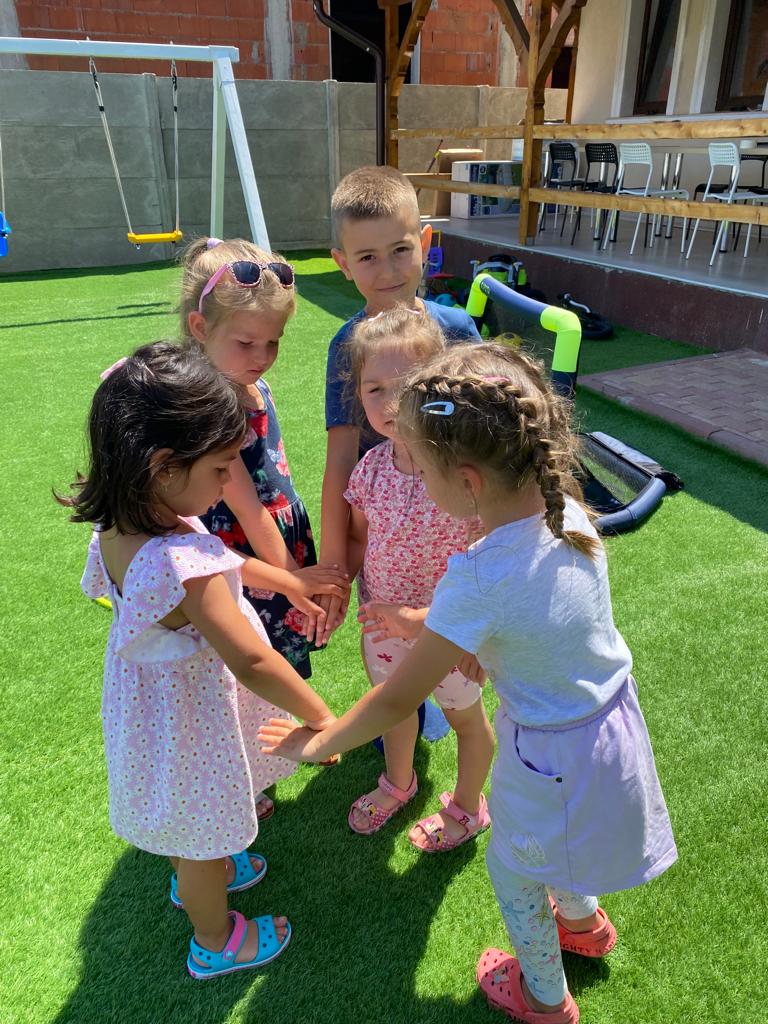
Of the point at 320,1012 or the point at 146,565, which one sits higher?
the point at 146,565

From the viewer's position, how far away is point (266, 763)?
67.3 inches

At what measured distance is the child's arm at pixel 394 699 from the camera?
1.21m

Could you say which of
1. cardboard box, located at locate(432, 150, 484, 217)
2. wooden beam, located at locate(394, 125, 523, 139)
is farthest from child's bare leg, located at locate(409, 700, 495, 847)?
cardboard box, located at locate(432, 150, 484, 217)

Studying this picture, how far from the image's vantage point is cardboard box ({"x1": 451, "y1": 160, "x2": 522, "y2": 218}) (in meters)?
11.2

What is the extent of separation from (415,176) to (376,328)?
11.1 meters

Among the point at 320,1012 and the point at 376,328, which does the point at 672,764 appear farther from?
the point at 376,328

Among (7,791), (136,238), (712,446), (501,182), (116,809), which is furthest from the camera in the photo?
(501,182)

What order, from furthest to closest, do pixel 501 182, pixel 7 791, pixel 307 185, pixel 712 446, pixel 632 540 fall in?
pixel 307 185, pixel 501 182, pixel 712 446, pixel 632 540, pixel 7 791

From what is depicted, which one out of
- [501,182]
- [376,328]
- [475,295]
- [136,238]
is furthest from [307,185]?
[376,328]

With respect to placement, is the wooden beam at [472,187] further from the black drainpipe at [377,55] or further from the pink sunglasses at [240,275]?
Result: the pink sunglasses at [240,275]

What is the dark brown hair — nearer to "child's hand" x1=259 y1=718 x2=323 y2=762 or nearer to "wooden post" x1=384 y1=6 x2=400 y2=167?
"child's hand" x1=259 y1=718 x2=323 y2=762

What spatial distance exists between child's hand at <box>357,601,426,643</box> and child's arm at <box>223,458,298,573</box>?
29cm

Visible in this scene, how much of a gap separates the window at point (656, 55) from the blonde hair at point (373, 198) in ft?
38.7

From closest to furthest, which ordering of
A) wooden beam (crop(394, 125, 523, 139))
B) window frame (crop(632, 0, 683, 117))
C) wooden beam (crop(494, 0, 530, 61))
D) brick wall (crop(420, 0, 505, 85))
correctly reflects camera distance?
1. wooden beam (crop(394, 125, 523, 139))
2. wooden beam (crop(494, 0, 530, 61))
3. window frame (crop(632, 0, 683, 117))
4. brick wall (crop(420, 0, 505, 85))
